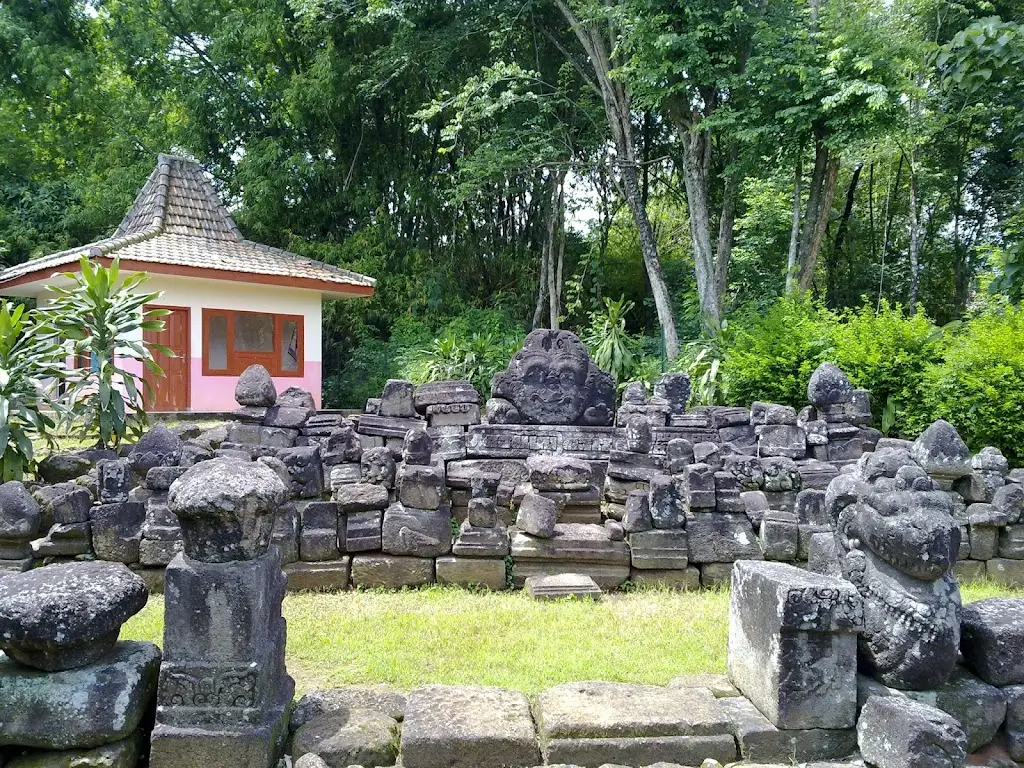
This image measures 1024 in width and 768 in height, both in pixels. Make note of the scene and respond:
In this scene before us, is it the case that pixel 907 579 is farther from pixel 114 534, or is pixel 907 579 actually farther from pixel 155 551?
pixel 114 534

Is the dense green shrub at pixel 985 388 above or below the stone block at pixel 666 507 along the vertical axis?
above

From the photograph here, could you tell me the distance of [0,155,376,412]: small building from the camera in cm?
1432

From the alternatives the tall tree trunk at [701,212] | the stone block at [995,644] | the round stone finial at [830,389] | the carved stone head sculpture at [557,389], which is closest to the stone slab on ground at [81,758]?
the stone block at [995,644]

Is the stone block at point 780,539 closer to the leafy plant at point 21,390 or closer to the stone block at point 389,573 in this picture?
the stone block at point 389,573

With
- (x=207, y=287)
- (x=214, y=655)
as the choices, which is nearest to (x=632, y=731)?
(x=214, y=655)

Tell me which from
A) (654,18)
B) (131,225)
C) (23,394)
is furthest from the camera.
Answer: (131,225)

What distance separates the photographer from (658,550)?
6.07 metres

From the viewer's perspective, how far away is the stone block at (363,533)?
598 cm

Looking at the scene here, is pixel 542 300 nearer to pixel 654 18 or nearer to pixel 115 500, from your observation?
pixel 654 18

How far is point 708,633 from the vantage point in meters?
4.88

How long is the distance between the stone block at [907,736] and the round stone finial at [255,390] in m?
6.48

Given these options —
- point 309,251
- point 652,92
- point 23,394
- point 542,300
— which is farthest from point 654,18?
point 23,394

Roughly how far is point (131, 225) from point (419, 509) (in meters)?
13.8

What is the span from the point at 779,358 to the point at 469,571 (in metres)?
7.42
